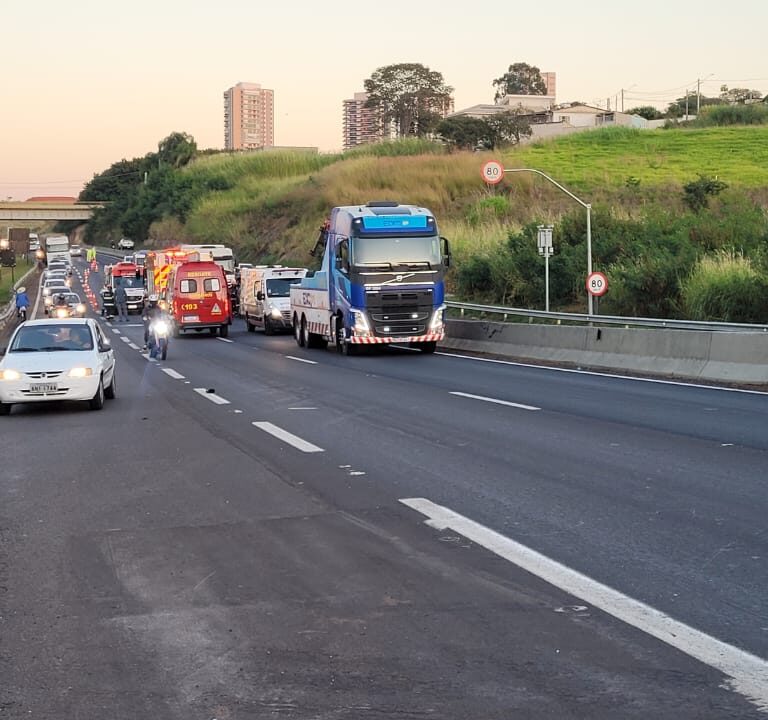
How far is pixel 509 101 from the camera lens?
7239 inches

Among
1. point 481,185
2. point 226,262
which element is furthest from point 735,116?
point 226,262

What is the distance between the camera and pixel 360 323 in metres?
28.6

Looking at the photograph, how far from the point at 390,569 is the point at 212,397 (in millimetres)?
12620

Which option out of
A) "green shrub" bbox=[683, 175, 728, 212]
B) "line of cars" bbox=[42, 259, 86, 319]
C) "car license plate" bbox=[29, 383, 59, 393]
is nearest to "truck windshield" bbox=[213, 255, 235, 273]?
"line of cars" bbox=[42, 259, 86, 319]

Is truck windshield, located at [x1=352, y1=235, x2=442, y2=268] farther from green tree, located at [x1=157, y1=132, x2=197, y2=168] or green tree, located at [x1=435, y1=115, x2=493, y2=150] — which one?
green tree, located at [x1=157, y1=132, x2=197, y2=168]

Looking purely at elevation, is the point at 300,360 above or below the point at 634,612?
above

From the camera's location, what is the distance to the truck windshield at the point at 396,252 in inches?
1120

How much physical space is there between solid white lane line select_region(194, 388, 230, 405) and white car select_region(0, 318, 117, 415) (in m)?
1.66

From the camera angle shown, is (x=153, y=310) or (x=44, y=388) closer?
(x=44, y=388)

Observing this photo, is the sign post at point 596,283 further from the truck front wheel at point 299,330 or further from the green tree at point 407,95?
the green tree at point 407,95

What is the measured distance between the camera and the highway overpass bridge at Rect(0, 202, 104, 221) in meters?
138

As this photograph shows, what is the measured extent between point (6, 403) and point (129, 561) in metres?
10.9

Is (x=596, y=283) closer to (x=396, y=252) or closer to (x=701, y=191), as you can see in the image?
(x=396, y=252)

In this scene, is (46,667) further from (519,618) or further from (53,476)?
(53,476)
